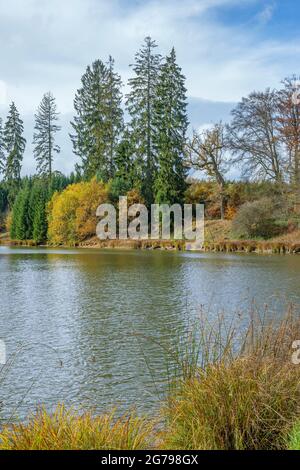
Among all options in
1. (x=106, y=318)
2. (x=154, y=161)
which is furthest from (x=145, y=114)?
(x=106, y=318)

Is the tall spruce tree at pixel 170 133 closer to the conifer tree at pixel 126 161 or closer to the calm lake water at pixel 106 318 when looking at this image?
the conifer tree at pixel 126 161

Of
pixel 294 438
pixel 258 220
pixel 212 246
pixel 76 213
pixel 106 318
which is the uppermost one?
pixel 76 213

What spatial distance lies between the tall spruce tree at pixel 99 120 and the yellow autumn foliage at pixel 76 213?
461cm

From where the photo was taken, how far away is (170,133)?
1671 inches

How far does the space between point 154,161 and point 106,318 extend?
3480cm

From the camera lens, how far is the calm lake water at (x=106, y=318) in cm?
669

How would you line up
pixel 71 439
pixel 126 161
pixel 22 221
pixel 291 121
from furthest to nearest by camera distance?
pixel 22 221
pixel 126 161
pixel 291 121
pixel 71 439

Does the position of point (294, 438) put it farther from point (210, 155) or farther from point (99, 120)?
point (99, 120)

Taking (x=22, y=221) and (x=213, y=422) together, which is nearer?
(x=213, y=422)

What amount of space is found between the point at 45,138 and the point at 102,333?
166 ft

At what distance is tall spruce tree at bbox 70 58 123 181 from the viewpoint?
50.6 meters

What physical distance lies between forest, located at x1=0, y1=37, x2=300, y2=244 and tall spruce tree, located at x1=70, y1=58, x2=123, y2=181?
96mm

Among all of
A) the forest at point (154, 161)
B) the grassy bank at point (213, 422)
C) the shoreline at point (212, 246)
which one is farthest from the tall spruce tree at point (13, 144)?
the grassy bank at point (213, 422)
